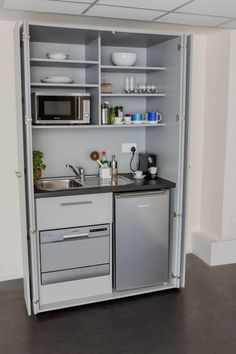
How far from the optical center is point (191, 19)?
3076mm

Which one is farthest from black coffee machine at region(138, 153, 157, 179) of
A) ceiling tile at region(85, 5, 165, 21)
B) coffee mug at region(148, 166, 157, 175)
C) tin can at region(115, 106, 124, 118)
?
ceiling tile at region(85, 5, 165, 21)

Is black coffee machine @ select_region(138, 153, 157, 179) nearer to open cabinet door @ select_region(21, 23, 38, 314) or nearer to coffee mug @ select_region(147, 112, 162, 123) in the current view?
coffee mug @ select_region(147, 112, 162, 123)

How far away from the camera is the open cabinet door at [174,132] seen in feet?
10.0

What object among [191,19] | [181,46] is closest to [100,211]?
[181,46]

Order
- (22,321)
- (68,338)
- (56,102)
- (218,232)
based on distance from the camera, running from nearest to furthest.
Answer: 1. (68,338)
2. (22,321)
3. (56,102)
4. (218,232)

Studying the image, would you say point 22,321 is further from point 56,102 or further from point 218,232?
point 218,232

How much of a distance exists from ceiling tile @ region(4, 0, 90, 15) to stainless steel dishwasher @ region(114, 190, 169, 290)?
1.40 metres

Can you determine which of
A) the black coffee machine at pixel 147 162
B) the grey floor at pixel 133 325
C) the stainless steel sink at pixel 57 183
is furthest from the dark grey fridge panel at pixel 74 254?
the black coffee machine at pixel 147 162

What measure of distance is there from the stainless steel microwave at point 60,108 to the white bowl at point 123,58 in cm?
40

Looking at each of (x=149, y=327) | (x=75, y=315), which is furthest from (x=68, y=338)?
(x=149, y=327)

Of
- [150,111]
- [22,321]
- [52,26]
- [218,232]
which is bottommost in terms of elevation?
[22,321]

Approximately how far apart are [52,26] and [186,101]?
3.80 ft

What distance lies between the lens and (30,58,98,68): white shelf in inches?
113

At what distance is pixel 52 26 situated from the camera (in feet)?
8.90
